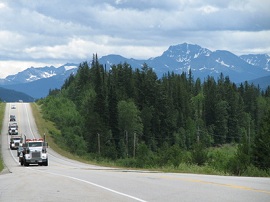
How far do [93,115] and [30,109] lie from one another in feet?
146

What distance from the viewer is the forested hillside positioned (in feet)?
339

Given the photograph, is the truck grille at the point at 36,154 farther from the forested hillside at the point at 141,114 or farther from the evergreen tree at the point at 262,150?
the forested hillside at the point at 141,114

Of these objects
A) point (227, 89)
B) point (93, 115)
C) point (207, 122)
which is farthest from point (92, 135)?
point (227, 89)

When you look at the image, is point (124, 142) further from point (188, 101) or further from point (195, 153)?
point (195, 153)

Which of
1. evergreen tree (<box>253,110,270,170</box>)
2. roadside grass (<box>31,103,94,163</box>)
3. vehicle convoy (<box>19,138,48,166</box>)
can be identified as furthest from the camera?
roadside grass (<box>31,103,94,163</box>)

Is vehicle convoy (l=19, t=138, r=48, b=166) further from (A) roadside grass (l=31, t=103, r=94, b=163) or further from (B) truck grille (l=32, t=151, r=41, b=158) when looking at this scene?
(A) roadside grass (l=31, t=103, r=94, b=163)

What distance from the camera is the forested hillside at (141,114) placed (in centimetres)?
10325

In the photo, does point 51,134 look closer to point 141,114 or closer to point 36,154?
point 141,114

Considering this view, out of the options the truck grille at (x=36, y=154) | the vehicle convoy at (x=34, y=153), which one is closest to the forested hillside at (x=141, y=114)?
the vehicle convoy at (x=34, y=153)

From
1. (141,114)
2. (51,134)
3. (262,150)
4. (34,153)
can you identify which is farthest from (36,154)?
(141,114)

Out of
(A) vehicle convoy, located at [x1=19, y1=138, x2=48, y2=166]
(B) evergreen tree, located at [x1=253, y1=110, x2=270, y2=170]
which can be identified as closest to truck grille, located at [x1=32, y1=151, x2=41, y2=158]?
(A) vehicle convoy, located at [x1=19, y1=138, x2=48, y2=166]

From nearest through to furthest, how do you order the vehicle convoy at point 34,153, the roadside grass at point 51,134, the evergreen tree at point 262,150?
1. the evergreen tree at point 262,150
2. the vehicle convoy at point 34,153
3. the roadside grass at point 51,134

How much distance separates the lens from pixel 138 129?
112 metres

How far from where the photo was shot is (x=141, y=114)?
122 metres
